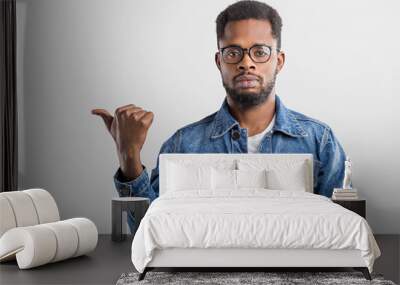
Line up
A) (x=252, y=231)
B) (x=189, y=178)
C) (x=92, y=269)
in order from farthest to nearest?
(x=189, y=178), (x=92, y=269), (x=252, y=231)

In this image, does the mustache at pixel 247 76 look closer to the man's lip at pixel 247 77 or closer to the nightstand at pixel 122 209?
the man's lip at pixel 247 77

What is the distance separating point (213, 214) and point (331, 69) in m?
3.00

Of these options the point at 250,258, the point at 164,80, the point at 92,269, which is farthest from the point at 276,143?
the point at 92,269

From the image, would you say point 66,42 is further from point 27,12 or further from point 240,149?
point 240,149

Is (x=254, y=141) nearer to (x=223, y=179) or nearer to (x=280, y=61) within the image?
(x=223, y=179)

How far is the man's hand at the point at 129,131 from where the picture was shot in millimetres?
7512

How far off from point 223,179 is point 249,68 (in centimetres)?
128

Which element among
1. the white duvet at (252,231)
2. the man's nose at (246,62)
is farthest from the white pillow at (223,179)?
the white duvet at (252,231)

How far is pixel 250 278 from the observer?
5250mm

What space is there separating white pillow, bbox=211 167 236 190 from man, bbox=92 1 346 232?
0.58 m

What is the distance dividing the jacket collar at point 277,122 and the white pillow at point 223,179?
71cm

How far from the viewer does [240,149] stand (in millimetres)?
7398

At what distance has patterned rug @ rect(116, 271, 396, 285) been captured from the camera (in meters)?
5.15

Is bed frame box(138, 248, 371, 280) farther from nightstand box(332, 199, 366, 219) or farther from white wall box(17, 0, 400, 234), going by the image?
white wall box(17, 0, 400, 234)
